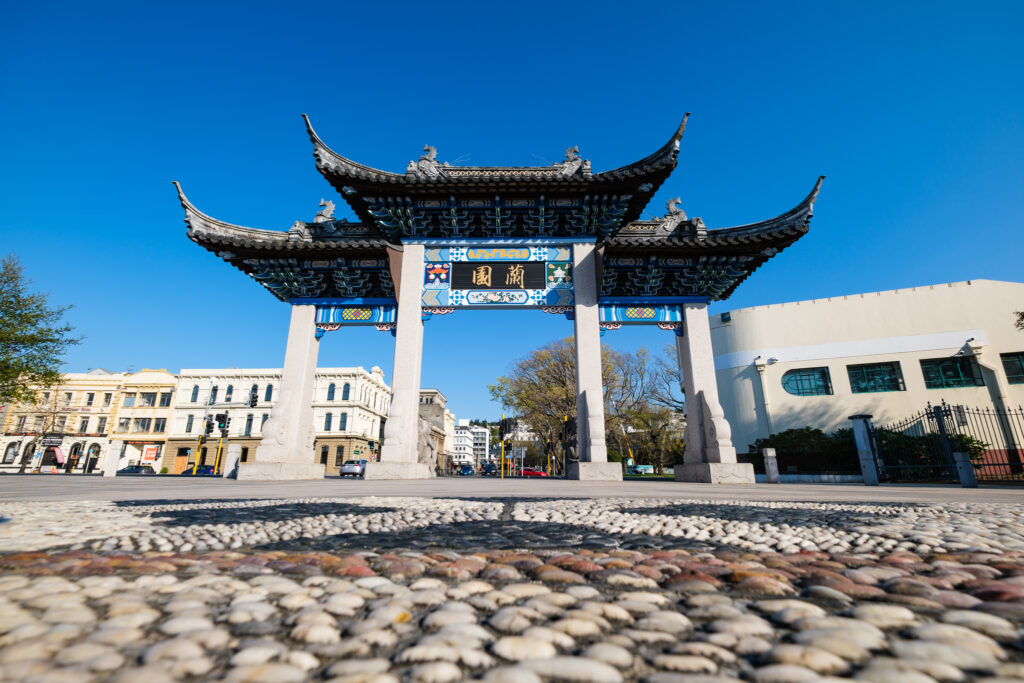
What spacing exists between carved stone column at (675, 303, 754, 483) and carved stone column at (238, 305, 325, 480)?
10.0 meters

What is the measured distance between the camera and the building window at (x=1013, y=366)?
57.7ft

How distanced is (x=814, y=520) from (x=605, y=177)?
406 inches

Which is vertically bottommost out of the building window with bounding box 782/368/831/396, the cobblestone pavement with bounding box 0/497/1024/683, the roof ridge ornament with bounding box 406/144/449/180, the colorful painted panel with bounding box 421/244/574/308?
the cobblestone pavement with bounding box 0/497/1024/683

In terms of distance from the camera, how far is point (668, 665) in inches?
32.5

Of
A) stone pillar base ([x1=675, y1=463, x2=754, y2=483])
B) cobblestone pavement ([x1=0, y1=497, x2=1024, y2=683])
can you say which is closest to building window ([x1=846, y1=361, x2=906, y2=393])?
stone pillar base ([x1=675, y1=463, x2=754, y2=483])

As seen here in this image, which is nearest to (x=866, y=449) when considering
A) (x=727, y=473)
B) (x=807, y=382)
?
(x=727, y=473)

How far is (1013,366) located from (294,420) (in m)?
26.7

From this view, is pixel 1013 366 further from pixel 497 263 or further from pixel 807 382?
pixel 497 263

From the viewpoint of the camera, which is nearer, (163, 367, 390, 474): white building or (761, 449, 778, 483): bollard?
(761, 449, 778, 483): bollard

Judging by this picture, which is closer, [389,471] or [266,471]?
[389,471]

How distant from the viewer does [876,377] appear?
1938 cm

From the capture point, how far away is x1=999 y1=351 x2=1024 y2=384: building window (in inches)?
692

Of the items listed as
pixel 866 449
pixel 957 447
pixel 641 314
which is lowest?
pixel 866 449

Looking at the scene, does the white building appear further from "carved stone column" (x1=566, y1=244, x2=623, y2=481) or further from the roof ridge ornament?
"carved stone column" (x1=566, y1=244, x2=623, y2=481)
